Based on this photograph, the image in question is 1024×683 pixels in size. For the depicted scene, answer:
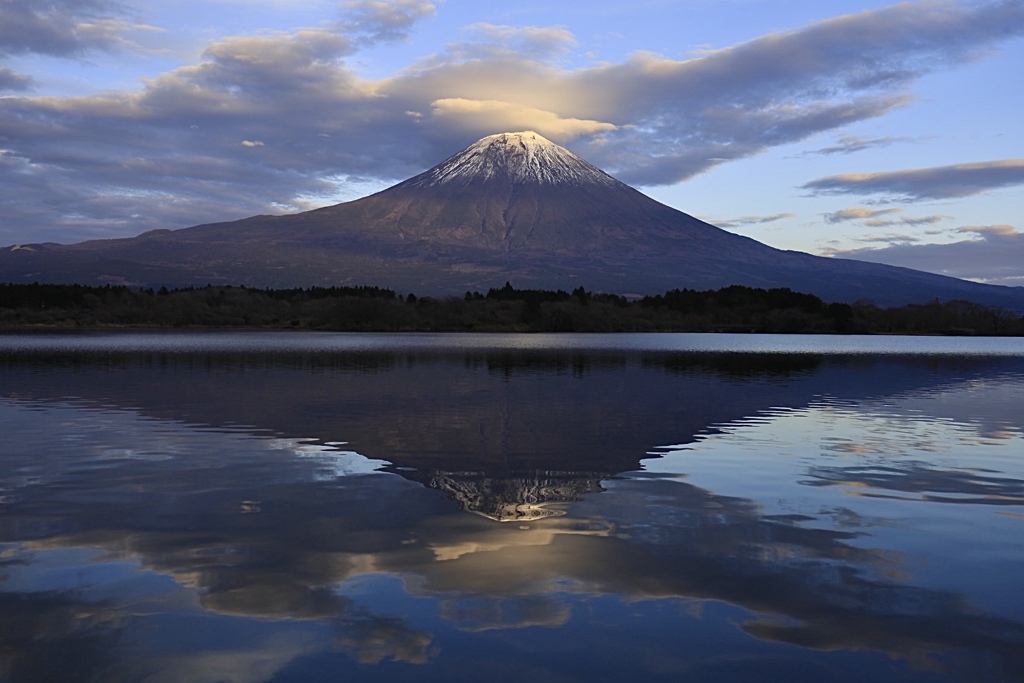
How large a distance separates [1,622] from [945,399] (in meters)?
33.9

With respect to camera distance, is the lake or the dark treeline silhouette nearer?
the lake

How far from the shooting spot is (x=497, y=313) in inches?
6678

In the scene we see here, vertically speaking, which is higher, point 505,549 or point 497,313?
point 497,313

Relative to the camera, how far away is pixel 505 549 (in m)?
10.2

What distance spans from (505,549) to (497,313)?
160m

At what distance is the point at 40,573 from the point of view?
30.0 ft

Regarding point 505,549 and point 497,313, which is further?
point 497,313

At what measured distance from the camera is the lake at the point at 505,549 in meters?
7.10

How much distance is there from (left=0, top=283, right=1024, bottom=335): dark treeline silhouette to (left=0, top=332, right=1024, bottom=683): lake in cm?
14017

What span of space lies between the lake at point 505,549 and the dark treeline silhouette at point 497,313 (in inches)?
5519

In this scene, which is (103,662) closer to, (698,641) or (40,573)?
(40,573)

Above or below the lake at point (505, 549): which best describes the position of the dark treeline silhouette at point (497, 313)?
above

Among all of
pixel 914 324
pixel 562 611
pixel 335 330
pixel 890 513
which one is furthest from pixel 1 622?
pixel 914 324

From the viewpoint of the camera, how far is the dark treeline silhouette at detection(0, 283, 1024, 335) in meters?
163
